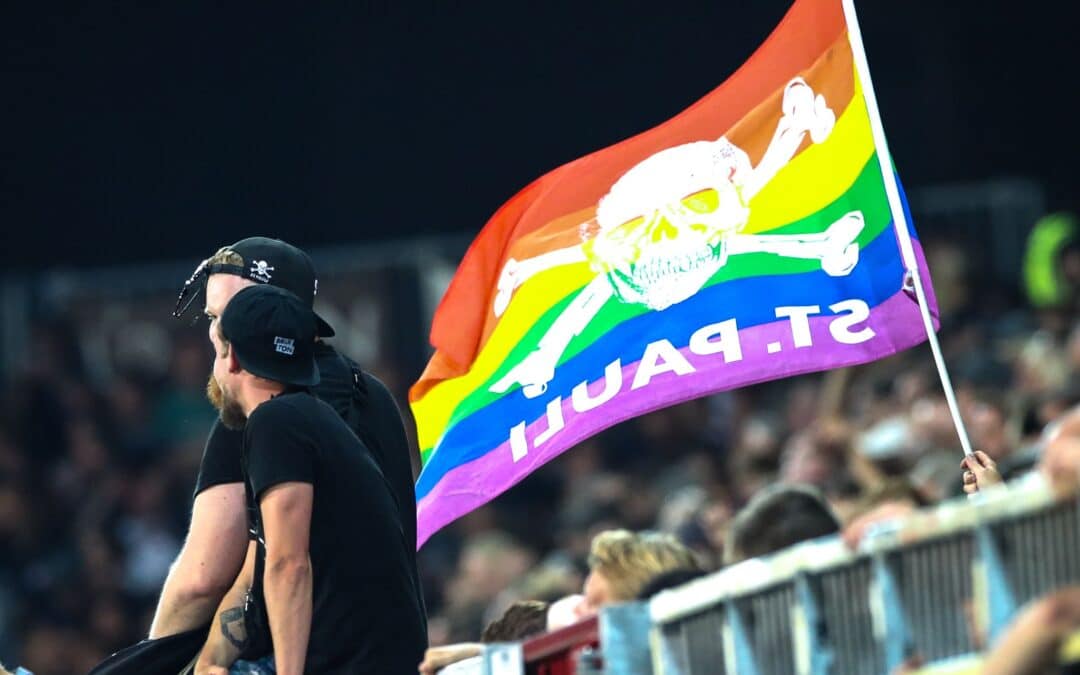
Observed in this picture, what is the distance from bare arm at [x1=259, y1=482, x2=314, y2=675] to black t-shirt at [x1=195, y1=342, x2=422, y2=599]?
1.41 feet

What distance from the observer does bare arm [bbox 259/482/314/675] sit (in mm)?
4188

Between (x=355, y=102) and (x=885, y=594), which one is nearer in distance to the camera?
(x=885, y=594)

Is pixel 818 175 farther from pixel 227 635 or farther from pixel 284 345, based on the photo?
pixel 227 635

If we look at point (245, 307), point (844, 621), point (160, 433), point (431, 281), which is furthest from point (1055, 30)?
point (844, 621)

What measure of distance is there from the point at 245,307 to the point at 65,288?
857 centimetres

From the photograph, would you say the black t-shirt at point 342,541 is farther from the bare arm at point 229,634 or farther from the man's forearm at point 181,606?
the man's forearm at point 181,606

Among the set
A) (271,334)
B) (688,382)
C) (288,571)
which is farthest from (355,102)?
(288,571)

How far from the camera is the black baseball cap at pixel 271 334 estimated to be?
172 inches

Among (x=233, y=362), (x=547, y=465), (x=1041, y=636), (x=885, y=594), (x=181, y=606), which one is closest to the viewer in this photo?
(x=1041, y=636)

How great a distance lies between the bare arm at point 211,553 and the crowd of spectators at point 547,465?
270 cm

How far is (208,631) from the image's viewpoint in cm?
460

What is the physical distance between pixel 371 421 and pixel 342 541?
0.51 metres

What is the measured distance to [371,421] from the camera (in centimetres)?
479

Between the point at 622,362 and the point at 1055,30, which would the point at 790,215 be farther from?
the point at 1055,30
